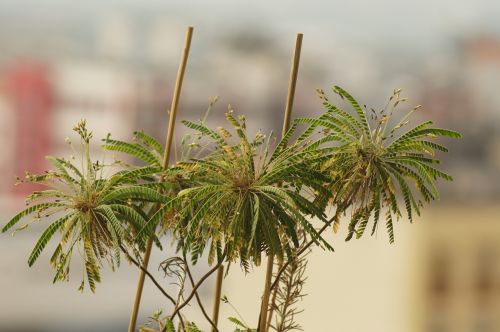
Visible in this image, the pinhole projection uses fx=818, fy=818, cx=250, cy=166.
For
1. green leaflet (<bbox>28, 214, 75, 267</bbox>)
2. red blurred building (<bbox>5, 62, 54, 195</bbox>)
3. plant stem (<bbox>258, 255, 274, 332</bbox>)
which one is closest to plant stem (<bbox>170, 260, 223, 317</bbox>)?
plant stem (<bbox>258, 255, 274, 332</bbox>)

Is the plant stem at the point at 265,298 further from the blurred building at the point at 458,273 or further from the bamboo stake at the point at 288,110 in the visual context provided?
the blurred building at the point at 458,273

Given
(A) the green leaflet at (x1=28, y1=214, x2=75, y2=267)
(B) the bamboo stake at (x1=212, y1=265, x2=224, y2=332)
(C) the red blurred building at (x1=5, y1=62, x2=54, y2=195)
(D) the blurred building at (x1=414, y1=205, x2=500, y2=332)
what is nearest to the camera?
(A) the green leaflet at (x1=28, y1=214, x2=75, y2=267)

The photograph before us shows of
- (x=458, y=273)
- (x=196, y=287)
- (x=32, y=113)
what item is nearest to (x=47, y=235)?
(x=196, y=287)

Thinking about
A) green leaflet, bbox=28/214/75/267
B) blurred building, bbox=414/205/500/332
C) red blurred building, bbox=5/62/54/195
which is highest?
red blurred building, bbox=5/62/54/195

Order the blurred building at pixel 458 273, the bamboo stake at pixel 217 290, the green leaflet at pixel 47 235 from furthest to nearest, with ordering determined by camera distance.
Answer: the blurred building at pixel 458 273
the bamboo stake at pixel 217 290
the green leaflet at pixel 47 235

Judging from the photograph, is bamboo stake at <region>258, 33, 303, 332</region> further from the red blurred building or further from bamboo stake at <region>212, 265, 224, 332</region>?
the red blurred building

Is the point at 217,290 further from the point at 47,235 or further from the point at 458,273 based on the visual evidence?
the point at 458,273

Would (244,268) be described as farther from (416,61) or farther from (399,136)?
(416,61)

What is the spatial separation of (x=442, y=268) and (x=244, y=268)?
7476 mm

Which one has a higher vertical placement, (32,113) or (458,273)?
(32,113)

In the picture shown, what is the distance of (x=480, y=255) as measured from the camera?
8852 mm

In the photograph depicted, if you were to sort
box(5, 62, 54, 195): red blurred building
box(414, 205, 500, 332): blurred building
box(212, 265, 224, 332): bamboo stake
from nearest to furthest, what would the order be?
1. box(212, 265, 224, 332): bamboo stake
2. box(414, 205, 500, 332): blurred building
3. box(5, 62, 54, 195): red blurred building

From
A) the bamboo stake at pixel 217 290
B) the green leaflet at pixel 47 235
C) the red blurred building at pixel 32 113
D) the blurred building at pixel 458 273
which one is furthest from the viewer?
the red blurred building at pixel 32 113

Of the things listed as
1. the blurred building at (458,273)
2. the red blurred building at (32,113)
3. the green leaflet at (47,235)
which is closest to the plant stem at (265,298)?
the green leaflet at (47,235)
